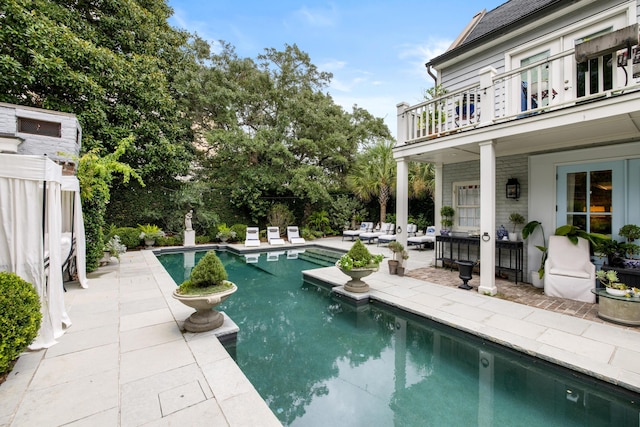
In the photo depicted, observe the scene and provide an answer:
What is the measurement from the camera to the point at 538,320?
4.20 metres

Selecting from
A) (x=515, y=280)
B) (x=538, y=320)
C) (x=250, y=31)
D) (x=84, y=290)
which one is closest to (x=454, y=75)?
(x=515, y=280)

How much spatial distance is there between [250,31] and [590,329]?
1474 centimetres

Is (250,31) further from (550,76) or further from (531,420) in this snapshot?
(531,420)

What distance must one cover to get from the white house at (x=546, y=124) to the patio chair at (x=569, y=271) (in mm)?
880

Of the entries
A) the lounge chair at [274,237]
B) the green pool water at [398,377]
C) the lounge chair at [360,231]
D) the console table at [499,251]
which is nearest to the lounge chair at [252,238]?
the lounge chair at [274,237]

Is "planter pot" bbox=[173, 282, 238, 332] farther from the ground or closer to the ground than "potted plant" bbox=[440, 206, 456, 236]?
closer to the ground

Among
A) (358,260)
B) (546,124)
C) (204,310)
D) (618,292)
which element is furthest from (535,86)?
(204,310)

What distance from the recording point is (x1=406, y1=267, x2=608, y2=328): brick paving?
14.9 feet

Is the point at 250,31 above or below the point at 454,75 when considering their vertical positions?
above

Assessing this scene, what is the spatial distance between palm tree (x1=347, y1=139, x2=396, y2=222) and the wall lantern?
7.26m

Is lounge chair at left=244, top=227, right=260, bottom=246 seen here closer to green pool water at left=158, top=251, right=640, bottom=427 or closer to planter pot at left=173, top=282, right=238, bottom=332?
green pool water at left=158, top=251, right=640, bottom=427

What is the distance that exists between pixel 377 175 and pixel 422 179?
7.31 feet

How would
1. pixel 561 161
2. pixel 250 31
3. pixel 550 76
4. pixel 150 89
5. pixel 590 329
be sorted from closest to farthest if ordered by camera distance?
pixel 590 329 → pixel 550 76 → pixel 561 161 → pixel 150 89 → pixel 250 31

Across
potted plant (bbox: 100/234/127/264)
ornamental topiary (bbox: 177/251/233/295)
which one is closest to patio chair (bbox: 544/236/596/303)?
ornamental topiary (bbox: 177/251/233/295)
